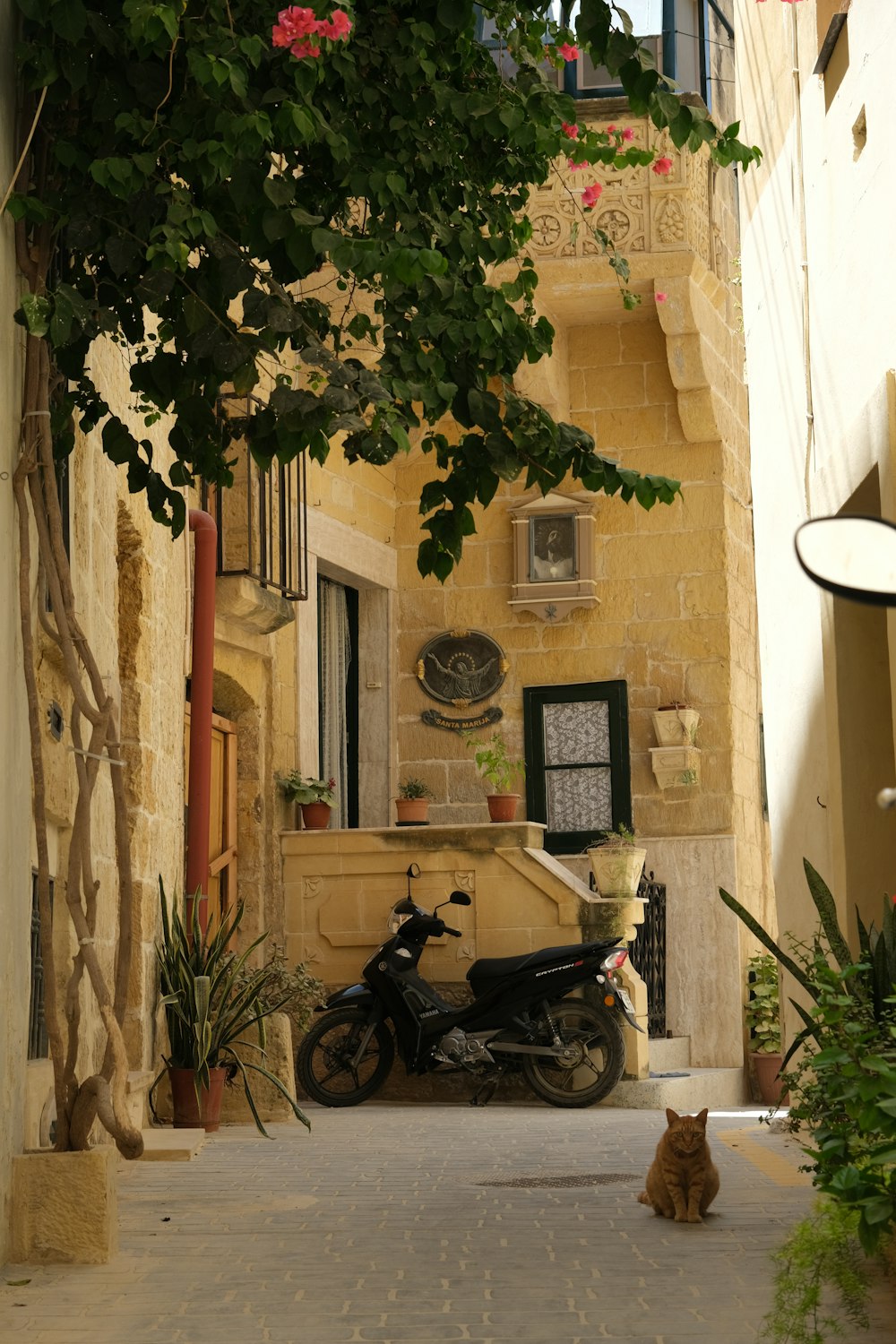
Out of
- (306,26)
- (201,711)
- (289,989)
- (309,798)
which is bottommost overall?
(289,989)

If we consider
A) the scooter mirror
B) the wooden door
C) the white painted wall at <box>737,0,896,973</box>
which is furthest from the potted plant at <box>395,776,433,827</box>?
the scooter mirror

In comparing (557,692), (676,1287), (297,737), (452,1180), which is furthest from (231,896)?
(676,1287)

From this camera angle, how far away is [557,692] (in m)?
14.5

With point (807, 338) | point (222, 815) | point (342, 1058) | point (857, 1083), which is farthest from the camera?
point (222, 815)

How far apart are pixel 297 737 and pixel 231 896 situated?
60.2 inches

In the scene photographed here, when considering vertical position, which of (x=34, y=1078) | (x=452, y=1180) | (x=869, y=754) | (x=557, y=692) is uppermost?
(x=557, y=692)

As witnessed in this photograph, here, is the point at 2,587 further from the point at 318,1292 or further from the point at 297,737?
the point at 297,737

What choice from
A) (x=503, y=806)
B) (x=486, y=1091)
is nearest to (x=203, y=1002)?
(x=486, y=1091)

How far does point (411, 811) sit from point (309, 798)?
46.5 inches

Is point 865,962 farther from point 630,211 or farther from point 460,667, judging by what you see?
point 460,667

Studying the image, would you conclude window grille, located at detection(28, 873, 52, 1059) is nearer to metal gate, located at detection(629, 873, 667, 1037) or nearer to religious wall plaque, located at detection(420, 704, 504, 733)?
metal gate, located at detection(629, 873, 667, 1037)

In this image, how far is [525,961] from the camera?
1015cm

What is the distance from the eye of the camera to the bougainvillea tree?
15.6 feet

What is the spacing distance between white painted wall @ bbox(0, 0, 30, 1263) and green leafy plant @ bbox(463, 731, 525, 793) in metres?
8.94
